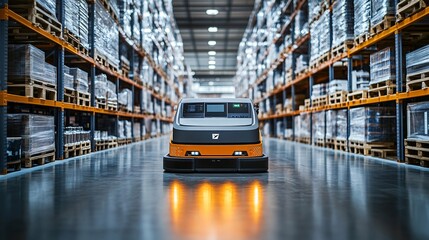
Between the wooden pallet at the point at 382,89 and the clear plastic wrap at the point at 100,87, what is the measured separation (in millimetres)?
6116

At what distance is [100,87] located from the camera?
9.28m

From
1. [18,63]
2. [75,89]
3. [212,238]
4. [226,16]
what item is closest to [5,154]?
[18,63]

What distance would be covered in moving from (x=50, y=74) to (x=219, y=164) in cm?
342

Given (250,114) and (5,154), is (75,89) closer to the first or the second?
(5,154)

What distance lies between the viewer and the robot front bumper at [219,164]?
510cm

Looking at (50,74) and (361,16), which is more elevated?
(361,16)

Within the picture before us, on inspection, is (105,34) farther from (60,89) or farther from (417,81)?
(417,81)

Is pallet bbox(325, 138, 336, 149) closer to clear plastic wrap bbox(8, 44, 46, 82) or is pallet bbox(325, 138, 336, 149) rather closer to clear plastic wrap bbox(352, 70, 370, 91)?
clear plastic wrap bbox(352, 70, 370, 91)

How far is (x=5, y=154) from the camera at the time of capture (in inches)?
188

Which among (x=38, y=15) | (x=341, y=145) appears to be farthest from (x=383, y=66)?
(x=38, y=15)

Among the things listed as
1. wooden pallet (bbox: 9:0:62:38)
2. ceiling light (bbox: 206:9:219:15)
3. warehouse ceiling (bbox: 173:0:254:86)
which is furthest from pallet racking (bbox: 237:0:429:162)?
wooden pallet (bbox: 9:0:62:38)

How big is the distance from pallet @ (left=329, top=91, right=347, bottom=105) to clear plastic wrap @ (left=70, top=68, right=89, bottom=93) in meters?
5.96

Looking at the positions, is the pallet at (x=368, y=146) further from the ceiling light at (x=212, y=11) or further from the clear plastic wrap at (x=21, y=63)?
the ceiling light at (x=212, y=11)

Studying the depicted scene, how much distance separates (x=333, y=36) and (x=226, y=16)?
658 inches
